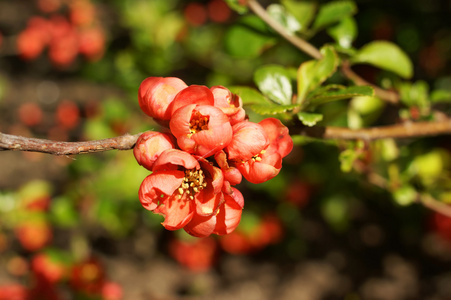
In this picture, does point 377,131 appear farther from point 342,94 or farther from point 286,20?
point 286,20

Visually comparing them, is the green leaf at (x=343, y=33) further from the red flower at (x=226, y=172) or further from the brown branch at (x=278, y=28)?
the red flower at (x=226, y=172)

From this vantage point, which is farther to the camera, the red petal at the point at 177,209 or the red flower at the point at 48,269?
the red flower at the point at 48,269

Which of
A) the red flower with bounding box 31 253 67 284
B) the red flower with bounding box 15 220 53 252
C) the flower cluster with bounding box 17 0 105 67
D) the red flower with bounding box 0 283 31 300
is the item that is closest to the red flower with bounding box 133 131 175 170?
the red flower with bounding box 31 253 67 284

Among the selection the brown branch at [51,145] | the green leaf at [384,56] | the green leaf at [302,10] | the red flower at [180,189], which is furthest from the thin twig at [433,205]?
the brown branch at [51,145]

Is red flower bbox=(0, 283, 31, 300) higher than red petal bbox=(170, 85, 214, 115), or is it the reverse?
red petal bbox=(170, 85, 214, 115)

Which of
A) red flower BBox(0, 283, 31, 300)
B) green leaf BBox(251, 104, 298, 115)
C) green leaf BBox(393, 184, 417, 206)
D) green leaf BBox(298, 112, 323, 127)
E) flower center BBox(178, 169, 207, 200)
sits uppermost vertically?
green leaf BBox(251, 104, 298, 115)

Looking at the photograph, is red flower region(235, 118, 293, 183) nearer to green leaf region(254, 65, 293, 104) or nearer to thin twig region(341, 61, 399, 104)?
green leaf region(254, 65, 293, 104)

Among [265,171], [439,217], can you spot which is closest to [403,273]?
[439,217]
